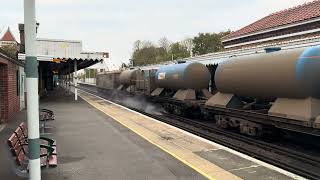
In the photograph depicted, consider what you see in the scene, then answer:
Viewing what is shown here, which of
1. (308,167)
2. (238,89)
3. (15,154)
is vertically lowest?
(308,167)

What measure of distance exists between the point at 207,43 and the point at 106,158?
69785mm

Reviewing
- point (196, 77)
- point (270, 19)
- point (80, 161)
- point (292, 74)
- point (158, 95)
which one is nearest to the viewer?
point (80, 161)

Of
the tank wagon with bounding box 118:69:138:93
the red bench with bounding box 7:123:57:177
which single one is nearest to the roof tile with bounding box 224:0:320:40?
the tank wagon with bounding box 118:69:138:93

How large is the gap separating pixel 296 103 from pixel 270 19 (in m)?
17.2

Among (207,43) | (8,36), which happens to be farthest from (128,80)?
(8,36)

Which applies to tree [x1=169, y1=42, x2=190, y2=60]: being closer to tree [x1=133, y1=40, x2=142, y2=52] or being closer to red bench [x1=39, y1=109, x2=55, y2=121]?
tree [x1=133, y1=40, x2=142, y2=52]

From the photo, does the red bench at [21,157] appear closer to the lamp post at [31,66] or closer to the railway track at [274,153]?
the lamp post at [31,66]

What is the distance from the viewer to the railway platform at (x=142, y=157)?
293 inches

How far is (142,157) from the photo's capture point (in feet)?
29.3

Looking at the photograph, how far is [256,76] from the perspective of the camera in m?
12.1

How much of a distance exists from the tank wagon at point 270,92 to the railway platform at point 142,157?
7.43ft

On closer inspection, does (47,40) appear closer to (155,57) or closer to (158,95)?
(158,95)

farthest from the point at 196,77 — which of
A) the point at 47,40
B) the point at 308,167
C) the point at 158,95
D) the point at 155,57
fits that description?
the point at 155,57

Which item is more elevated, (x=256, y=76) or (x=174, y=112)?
(x=256, y=76)
